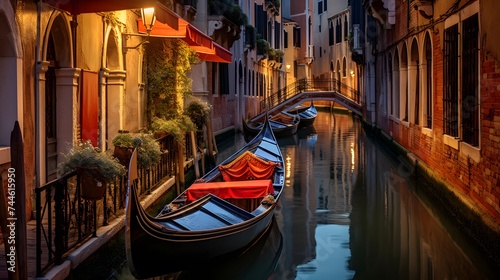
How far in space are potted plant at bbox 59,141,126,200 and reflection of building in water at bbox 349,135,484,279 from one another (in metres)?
2.23

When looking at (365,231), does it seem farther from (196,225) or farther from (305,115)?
(305,115)

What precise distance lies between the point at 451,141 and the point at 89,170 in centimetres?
475

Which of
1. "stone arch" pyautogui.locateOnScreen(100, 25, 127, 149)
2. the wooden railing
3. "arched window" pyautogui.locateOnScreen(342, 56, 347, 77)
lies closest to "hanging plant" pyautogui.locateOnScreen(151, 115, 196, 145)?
"stone arch" pyautogui.locateOnScreen(100, 25, 127, 149)

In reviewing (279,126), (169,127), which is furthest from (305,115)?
(169,127)

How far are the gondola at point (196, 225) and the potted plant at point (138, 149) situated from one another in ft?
1.69

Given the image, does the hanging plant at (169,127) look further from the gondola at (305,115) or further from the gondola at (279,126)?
the gondola at (305,115)

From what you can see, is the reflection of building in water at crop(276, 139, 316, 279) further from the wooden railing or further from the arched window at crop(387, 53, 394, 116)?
the arched window at crop(387, 53, 394, 116)

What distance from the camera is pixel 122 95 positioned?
862 cm

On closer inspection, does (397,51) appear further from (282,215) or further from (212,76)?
(282,215)

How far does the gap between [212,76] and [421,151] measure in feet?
25.5

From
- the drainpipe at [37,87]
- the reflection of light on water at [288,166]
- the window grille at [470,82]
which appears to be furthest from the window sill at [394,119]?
the drainpipe at [37,87]

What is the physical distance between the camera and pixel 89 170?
16.9 feet

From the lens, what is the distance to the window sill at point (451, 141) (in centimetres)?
793

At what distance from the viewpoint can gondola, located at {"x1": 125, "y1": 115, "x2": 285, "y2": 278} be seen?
4629mm
